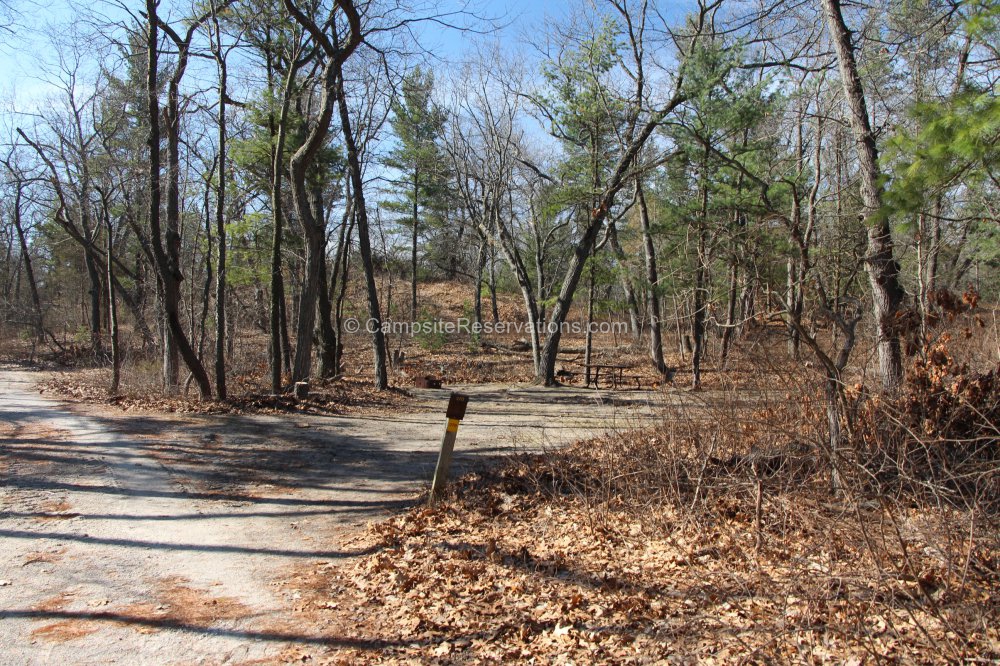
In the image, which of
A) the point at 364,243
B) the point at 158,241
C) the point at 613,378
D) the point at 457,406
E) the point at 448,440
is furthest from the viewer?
the point at 613,378

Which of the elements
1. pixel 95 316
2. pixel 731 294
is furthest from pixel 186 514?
pixel 95 316

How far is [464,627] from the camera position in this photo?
411cm

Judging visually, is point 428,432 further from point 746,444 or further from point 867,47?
point 867,47

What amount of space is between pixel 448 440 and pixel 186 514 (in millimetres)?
2639

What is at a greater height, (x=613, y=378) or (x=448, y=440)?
(x=448, y=440)

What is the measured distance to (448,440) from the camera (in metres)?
6.21

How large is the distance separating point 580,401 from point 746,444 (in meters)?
9.26

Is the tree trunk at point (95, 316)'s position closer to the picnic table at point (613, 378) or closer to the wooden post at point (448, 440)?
the picnic table at point (613, 378)

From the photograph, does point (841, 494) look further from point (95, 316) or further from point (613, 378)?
point (95, 316)

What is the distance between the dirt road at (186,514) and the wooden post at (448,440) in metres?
0.51

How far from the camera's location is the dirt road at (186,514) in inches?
155

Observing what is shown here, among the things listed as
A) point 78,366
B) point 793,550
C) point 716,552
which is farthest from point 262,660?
point 78,366

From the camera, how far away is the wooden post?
610 centimetres

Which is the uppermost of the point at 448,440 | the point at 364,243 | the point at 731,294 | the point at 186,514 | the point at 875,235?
the point at 364,243
